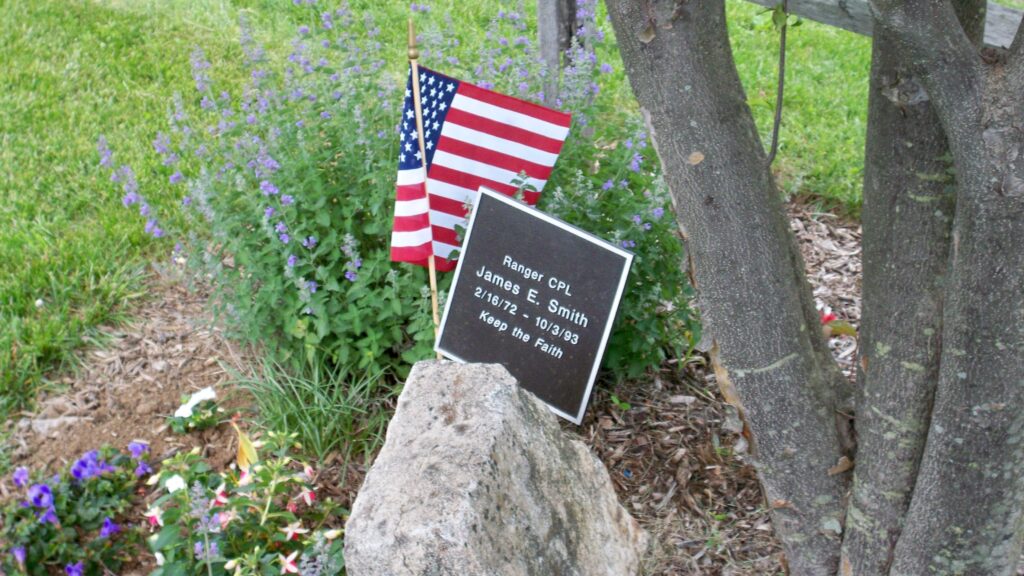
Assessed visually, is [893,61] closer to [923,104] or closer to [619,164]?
→ [923,104]

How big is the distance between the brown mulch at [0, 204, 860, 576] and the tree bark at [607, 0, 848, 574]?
0.58 feet

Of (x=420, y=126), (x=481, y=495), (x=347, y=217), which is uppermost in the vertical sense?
(x=420, y=126)

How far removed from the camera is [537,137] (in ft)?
11.4

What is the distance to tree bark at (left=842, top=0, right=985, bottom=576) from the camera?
2205 millimetres

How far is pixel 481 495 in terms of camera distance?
7.75 feet

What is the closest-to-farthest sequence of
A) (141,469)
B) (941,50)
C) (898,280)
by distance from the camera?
(941,50)
(898,280)
(141,469)

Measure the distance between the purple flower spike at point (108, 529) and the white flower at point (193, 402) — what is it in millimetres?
517

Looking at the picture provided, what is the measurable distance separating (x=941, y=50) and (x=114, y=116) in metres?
5.06

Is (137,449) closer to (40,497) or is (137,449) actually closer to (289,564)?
(40,497)

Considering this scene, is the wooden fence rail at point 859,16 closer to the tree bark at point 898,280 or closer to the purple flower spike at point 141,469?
the tree bark at point 898,280

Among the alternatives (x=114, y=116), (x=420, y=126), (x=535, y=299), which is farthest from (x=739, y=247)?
(x=114, y=116)

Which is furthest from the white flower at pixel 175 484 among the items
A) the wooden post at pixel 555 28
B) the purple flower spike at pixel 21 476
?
the wooden post at pixel 555 28

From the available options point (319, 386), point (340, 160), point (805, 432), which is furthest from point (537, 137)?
point (805, 432)

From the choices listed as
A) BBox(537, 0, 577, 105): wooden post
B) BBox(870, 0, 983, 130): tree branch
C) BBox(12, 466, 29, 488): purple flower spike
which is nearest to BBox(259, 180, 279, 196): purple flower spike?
BBox(12, 466, 29, 488): purple flower spike
